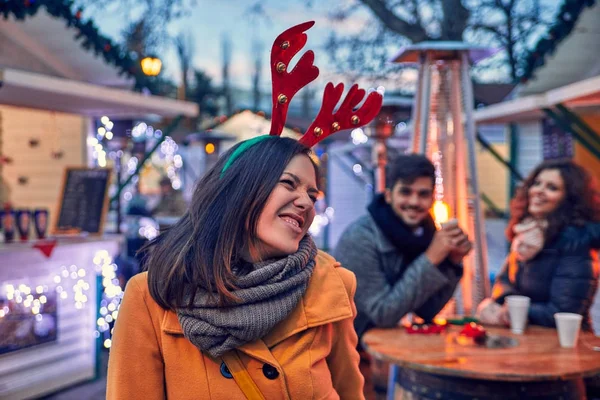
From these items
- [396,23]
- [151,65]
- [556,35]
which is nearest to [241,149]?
[556,35]

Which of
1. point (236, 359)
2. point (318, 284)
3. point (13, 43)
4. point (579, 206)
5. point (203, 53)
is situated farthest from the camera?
point (203, 53)

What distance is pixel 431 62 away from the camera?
4367 mm

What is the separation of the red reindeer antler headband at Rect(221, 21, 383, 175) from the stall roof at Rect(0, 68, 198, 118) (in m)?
2.98

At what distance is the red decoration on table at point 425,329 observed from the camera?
129 inches

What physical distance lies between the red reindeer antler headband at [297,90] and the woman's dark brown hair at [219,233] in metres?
0.06

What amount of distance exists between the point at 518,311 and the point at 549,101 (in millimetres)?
2860

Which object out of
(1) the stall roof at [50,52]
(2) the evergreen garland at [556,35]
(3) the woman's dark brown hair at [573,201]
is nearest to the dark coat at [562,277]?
(3) the woman's dark brown hair at [573,201]

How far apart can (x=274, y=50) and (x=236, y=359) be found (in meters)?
0.82

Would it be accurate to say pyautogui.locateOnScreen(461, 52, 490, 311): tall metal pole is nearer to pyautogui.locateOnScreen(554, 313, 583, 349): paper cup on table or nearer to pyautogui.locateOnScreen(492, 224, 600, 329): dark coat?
pyautogui.locateOnScreen(492, 224, 600, 329): dark coat

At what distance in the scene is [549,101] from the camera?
220 inches

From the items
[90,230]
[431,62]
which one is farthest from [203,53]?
[431,62]

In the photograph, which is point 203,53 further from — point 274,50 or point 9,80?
point 274,50

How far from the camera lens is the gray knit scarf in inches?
61.8

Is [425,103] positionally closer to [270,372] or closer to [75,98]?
[75,98]
